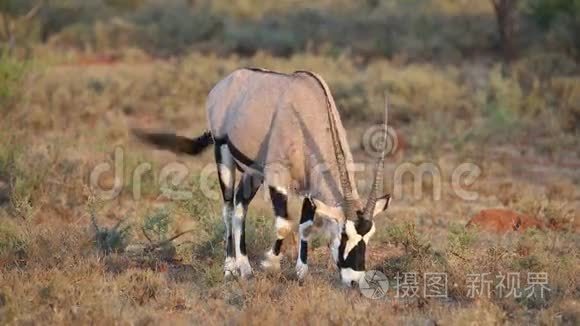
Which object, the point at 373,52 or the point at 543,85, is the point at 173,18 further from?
the point at 543,85

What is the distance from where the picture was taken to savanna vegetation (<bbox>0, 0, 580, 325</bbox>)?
690 centimetres

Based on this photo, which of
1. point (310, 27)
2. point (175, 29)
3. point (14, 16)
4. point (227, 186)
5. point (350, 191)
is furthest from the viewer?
point (310, 27)

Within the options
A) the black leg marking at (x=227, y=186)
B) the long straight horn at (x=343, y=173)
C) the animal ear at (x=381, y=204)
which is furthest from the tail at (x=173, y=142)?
the animal ear at (x=381, y=204)

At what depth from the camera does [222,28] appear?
27.1 meters

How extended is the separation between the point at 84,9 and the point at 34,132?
48.8 ft

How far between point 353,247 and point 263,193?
5.23m

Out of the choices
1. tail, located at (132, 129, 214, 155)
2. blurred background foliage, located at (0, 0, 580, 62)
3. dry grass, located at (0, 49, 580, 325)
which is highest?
tail, located at (132, 129, 214, 155)

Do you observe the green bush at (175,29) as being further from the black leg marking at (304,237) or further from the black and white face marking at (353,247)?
the black and white face marking at (353,247)

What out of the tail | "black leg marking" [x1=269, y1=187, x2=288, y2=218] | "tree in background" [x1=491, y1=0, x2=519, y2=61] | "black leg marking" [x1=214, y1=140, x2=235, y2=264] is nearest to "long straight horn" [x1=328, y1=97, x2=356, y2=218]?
"black leg marking" [x1=269, y1=187, x2=288, y2=218]

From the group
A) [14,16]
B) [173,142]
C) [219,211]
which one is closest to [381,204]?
[173,142]

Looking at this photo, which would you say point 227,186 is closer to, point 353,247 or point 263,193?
A: point 353,247

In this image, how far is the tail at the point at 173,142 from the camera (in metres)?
8.89

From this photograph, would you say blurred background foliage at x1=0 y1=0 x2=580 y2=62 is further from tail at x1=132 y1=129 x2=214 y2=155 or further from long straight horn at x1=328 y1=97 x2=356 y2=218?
long straight horn at x1=328 y1=97 x2=356 y2=218

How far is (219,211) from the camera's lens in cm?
976
